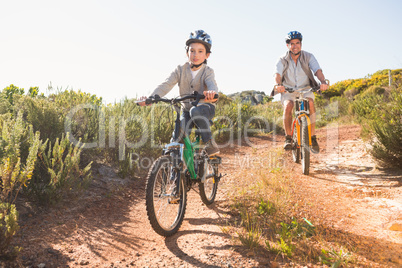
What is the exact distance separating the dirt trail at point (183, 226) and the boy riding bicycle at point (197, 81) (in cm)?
106

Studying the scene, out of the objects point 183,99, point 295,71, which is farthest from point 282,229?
point 295,71

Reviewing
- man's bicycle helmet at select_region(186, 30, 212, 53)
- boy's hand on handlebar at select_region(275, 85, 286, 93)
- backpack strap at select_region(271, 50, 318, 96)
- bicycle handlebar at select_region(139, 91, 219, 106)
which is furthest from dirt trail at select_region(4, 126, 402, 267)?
man's bicycle helmet at select_region(186, 30, 212, 53)

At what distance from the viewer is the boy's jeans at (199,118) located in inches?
131

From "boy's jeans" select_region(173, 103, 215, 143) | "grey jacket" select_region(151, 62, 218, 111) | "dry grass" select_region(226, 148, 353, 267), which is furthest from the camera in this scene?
"grey jacket" select_region(151, 62, 218, 111)

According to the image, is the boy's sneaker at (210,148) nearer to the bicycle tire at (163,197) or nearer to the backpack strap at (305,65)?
the bicycle tire at (163,197)

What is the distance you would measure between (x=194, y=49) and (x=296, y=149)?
11.2 feet

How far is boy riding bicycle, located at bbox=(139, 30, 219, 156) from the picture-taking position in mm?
3471

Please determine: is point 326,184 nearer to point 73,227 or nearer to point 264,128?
point 73,227

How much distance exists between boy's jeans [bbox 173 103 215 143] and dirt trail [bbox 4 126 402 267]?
40.3 inches

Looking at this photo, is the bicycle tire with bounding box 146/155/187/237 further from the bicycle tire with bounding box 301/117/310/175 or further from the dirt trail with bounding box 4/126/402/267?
the bicycle tire with bounding box 301/117/310/175

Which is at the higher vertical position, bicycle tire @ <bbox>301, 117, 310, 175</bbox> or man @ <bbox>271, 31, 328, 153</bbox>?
man @ <bbox>271, 31, 328, 153</bbox>

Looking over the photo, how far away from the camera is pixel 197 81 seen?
12.4 feet

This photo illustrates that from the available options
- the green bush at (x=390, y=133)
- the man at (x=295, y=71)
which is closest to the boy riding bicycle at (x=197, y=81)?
the man at (x=295, y=71)

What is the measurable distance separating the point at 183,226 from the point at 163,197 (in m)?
0.58
